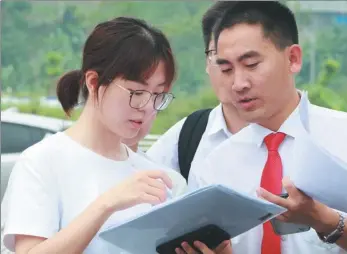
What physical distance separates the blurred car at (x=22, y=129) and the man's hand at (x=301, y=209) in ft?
11.4

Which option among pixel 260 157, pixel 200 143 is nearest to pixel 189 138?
pixel 200 143

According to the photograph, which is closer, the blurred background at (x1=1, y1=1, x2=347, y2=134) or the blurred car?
the blurred background at (x1=1, y1=1, x2=347, y2=134)

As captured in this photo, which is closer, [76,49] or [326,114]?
[326,114]

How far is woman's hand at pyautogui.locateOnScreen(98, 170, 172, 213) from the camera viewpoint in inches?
52.6

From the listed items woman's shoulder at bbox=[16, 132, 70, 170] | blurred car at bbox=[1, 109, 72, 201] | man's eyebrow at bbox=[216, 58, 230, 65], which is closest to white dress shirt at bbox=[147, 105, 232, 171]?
man's eyebrow at bbox=[216, 58, 230, 65]

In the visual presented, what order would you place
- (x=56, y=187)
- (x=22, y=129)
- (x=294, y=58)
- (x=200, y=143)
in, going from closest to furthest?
(x=56, y=187), (x=294, y=58), (x=200, y=143), (x=22, y=129)

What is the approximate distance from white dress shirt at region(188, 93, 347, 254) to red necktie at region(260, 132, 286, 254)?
0.05 feet

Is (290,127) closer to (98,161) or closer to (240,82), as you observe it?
(240,82)

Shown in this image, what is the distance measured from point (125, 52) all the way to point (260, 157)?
1.47ft

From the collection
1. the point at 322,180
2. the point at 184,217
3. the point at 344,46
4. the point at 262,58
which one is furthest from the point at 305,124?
the point at 344,46

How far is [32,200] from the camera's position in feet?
4.65

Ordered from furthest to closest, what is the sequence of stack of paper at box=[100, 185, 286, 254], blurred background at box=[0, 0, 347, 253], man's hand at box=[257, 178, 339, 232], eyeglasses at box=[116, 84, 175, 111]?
blurred background at box=[0, 0, 347, 253] < eyeglasses at box=[116, 84, 175, 111] < man's hand at box=[257, 178, 339, 232] < stack of paper at box=[100, 185, 286, 254]

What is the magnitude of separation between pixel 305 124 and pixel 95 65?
1.74ft

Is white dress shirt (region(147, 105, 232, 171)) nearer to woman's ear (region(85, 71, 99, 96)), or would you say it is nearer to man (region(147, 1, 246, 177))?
man (region(147, 1, 246, 177))
